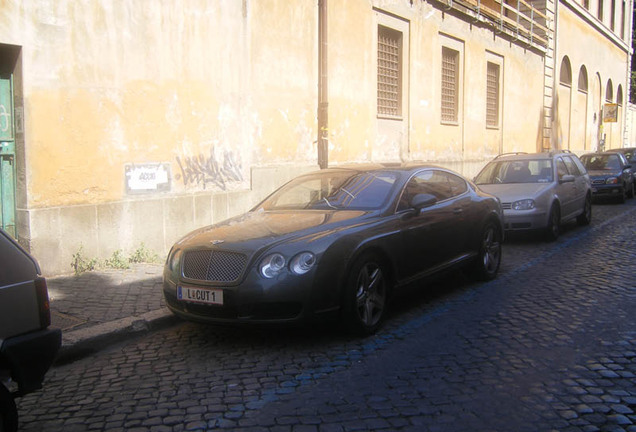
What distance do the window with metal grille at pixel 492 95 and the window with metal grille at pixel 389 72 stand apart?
21.9ft

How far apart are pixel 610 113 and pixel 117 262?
31.2 metres

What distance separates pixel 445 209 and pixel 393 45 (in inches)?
387

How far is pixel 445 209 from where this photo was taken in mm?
6832

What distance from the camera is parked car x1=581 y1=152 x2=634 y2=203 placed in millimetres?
18109

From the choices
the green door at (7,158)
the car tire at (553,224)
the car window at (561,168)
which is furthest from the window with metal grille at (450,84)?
the green door at (7,158)

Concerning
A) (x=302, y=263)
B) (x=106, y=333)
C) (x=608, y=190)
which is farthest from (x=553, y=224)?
(x=608, y=190)

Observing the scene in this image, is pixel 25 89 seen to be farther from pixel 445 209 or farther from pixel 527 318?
pixel 527 318

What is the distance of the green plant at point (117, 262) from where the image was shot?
26.9ft

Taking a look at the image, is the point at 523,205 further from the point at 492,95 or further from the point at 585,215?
the point at 492,95

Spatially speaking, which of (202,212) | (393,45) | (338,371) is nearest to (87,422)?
(338,371)

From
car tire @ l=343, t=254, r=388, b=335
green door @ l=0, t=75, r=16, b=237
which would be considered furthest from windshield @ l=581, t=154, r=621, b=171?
green door @ l=0, t=75, r=16, b=237

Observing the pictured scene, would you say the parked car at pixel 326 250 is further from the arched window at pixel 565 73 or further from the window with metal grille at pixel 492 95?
the arched window at pixel 565 73

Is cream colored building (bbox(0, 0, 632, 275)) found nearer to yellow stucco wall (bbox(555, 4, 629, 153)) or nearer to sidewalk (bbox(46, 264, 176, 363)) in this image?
sidewalk (bbox(46, 264, 176, 363))

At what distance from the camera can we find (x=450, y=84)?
1869 centimetres
